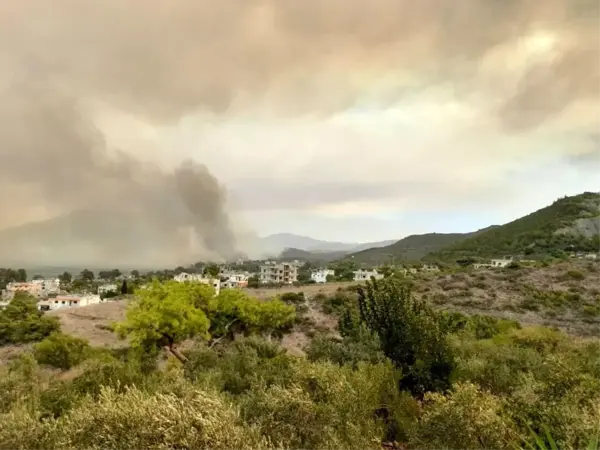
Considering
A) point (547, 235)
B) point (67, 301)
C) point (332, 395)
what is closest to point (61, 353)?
point (332, 395)

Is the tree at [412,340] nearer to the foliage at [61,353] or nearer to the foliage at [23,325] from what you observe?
the foliage at [61,353]

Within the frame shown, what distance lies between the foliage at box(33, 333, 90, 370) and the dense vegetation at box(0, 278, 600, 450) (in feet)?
3.96

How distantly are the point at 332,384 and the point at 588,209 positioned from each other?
199 meters

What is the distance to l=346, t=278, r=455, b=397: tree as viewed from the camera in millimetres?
25297

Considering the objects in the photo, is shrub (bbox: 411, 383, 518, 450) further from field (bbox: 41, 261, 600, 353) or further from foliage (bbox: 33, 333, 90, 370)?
foliage (bbox: 33, 333, 90, 370)

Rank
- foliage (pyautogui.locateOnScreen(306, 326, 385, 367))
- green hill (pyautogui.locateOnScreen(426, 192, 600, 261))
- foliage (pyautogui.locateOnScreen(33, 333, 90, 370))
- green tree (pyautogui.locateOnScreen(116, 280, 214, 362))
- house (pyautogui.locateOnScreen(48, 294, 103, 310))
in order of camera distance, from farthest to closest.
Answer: green hill (pyautogui.locateOnScreen(426, 192, 600, 261))
house (pyautogui.locateOnScreen(48, 294, 103, 310))
foliage (pyautogui.locateOnScreen(33, 333, 90, 370))
green tree (pyautogui.locateOnScreen(116, 280, 214, 362))
foliage (pyautogui.locateOnScreen(306, 326, 385, 367))

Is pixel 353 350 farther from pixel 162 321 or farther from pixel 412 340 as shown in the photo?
pixel 162 321

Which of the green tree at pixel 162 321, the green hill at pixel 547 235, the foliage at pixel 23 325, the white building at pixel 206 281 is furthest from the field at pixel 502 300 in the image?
the green hill at pixel 547 235

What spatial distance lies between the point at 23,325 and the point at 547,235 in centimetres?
13625

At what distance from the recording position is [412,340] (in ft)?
88.0

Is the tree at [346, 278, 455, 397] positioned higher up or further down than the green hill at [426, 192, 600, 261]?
further down

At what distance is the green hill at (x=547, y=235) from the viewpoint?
12975cm

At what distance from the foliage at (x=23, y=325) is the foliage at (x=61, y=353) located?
A: 736 inches

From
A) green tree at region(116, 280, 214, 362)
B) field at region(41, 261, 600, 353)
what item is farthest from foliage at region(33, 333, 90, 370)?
field at region(41, 261, 600, 353)
